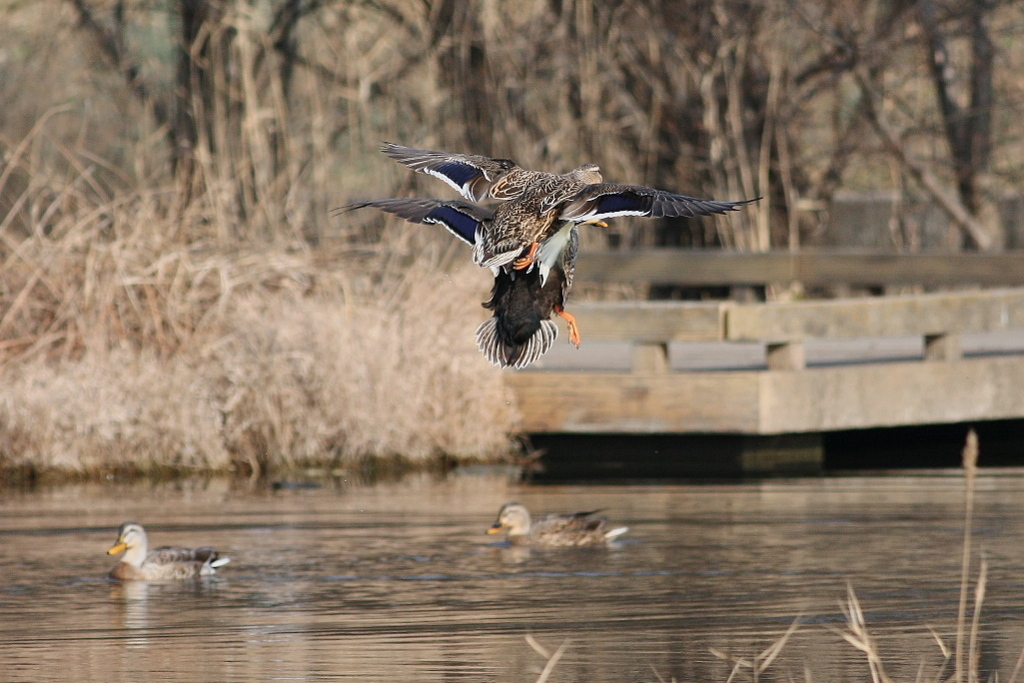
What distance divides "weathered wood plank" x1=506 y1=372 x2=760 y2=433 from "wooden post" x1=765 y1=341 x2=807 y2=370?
→ 1.35 feet

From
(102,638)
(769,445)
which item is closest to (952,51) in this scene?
(769,445)

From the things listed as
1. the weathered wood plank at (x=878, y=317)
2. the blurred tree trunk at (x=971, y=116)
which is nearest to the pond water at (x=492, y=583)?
the weathered wood plank at (x=878, y=317)

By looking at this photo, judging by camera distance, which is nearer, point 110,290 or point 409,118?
point 110,290

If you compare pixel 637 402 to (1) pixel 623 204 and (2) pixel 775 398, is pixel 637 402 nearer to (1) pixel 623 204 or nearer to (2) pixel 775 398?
(2) pixel 775 398

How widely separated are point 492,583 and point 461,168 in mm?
3173

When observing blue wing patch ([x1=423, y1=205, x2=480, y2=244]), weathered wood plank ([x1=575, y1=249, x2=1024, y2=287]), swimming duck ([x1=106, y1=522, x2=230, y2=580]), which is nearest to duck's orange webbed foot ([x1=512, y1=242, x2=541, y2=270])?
blue wing patch ([x1=423, y1=205, x2=480, y2=244])

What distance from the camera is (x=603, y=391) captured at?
1270 centimetres

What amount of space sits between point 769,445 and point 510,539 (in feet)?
11.8

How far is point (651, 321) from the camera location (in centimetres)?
1259

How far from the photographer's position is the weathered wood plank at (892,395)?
1258cm

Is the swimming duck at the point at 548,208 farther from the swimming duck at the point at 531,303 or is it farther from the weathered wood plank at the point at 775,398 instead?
the weathered wood plank at the point at 775,398

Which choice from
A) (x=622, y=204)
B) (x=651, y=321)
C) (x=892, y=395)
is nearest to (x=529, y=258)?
(x=622, y=204)

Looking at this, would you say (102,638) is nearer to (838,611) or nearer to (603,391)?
(838,611)

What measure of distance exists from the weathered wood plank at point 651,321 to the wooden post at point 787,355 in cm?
52
